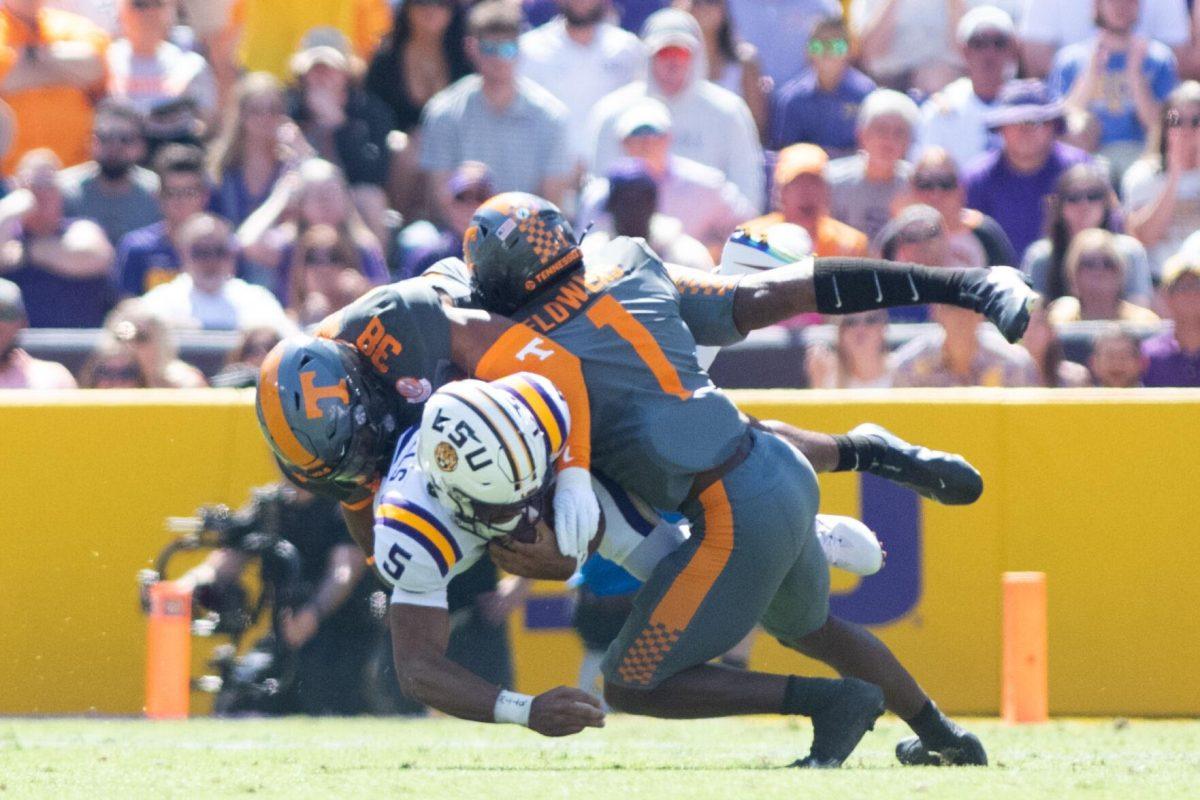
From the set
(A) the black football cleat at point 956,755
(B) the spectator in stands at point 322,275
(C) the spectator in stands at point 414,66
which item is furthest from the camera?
(C) the spectator in stands at point 414,66

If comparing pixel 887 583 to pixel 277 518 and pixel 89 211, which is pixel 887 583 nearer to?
pixel 277 518

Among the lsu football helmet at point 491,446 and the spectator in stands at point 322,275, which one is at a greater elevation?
the lsu football helmet at point 491,446

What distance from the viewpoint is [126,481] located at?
9188 millimetres

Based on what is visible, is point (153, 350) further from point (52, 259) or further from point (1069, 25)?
point (1069, 25)

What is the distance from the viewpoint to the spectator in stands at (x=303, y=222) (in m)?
11.1

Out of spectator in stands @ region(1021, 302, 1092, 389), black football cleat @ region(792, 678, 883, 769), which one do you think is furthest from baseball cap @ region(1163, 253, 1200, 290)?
black football cleat @ region(792, 678, 883, 769)

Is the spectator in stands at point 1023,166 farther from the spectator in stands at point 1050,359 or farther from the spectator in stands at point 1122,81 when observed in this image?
the spectator in stands at point 1050,359

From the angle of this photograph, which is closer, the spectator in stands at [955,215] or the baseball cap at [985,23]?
the spectator in stands at [955,215]

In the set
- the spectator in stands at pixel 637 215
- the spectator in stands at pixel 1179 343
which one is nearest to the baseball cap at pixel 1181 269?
the spectator in stands at pixel 1179 343

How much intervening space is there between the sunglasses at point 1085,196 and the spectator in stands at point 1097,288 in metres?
0.42

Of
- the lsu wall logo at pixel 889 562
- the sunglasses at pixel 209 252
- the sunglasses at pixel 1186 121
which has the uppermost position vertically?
the sunglasses at pixel 1186 121

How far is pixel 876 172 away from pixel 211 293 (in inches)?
137

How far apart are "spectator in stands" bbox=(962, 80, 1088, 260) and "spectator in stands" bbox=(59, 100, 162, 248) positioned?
4388 mm

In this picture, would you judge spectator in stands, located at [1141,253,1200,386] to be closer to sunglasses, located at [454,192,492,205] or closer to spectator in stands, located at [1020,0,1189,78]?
spectator in stands, located at [1020,0,1189,78]
